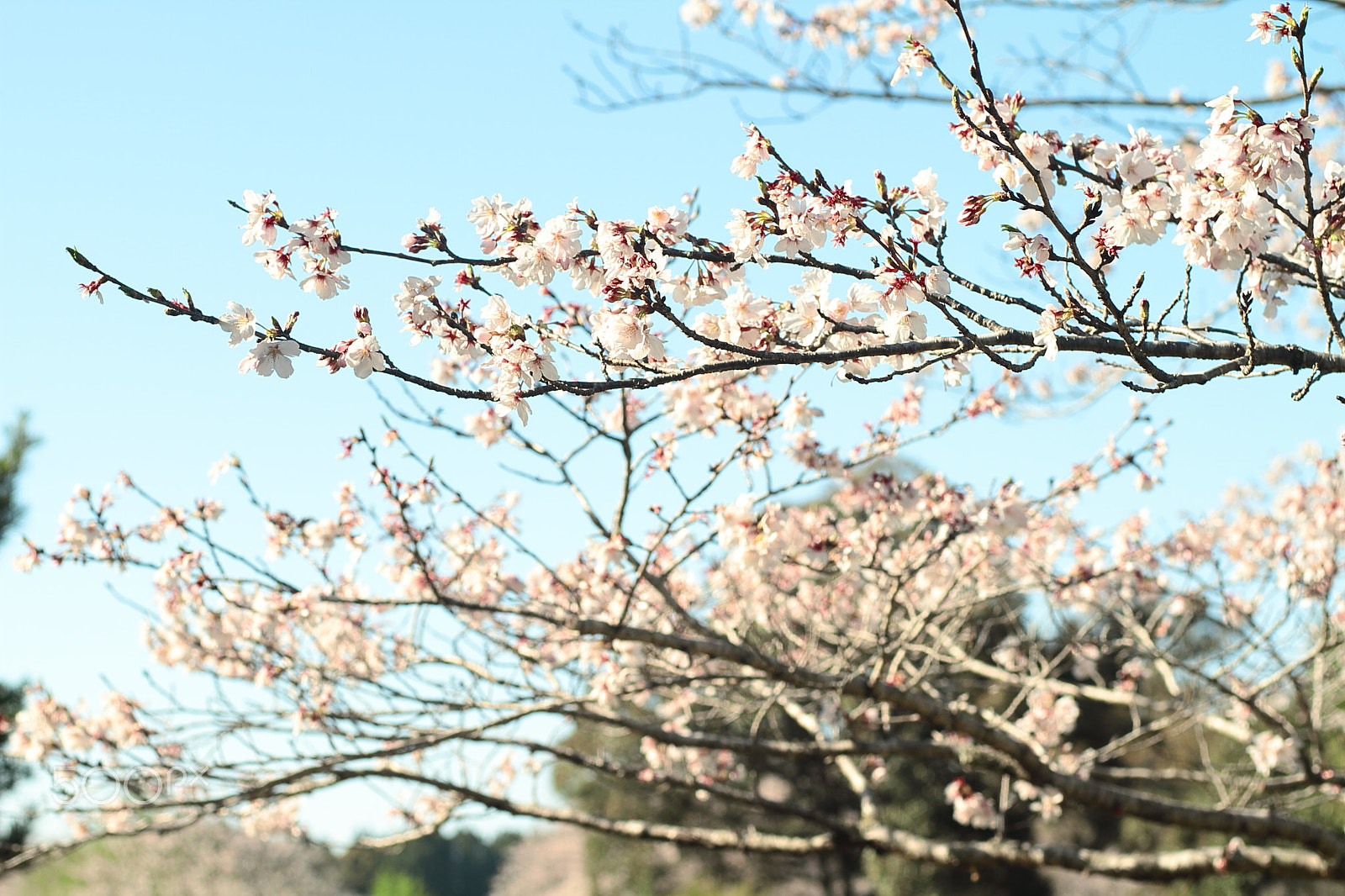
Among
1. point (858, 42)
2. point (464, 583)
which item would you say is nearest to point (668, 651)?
point (464, 583)

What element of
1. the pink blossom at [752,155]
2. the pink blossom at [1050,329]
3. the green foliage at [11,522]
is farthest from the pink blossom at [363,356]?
the green foliage at [11,522]

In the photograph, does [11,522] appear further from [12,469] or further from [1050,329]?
[1050,329]

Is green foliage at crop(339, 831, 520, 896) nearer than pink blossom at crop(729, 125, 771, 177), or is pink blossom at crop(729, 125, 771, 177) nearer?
pink blossom at crop(729, 125, 771, 177)

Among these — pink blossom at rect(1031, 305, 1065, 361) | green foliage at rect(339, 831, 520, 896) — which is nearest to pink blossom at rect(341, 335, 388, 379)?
pink blossom at rect(1031, 305, 1065, 361)

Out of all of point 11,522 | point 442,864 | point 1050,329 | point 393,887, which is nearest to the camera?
point 1050,329

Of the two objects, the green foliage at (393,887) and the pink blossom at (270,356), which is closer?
the pink blossom at (270,356)

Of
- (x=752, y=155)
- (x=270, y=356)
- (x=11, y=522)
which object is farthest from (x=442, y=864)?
(x=752, y=155)

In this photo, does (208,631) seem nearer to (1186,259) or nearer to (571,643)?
(571,643)

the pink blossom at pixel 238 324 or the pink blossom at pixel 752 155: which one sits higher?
the pink blossom at pixel 752 155

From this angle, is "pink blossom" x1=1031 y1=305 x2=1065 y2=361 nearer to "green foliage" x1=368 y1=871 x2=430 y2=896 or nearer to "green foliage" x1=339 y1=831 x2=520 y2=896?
"green foliage" x1=368 y1=871 x2=430 y2=896

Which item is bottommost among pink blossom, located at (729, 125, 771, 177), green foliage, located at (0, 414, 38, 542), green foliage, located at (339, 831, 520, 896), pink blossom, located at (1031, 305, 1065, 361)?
green foliage, located at (339, 831, 520, 896)

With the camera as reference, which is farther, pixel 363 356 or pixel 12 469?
pixel 12 469

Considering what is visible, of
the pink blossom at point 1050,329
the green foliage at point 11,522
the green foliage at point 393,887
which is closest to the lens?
the pink blossom at point 1050,329

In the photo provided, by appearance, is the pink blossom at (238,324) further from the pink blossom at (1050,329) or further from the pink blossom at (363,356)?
the pink blossom at (1050,329)
